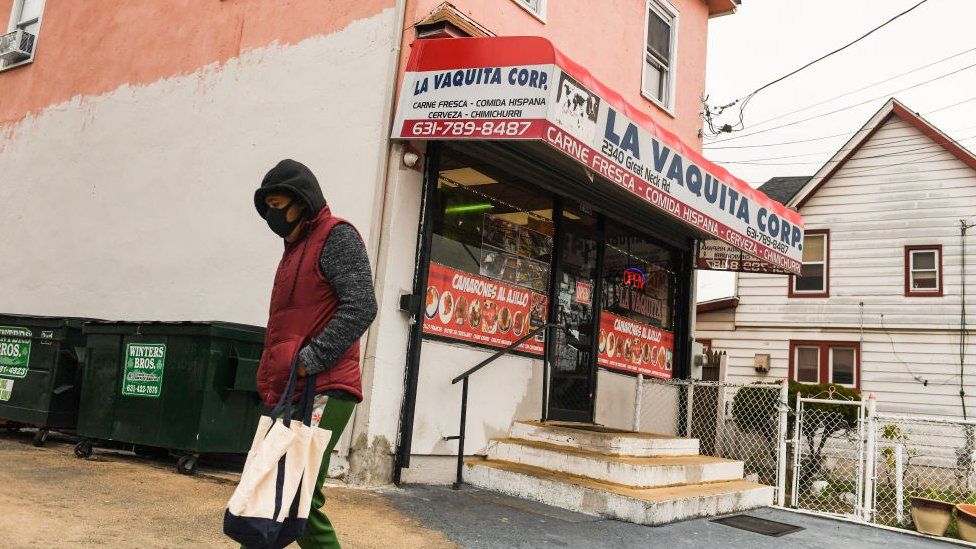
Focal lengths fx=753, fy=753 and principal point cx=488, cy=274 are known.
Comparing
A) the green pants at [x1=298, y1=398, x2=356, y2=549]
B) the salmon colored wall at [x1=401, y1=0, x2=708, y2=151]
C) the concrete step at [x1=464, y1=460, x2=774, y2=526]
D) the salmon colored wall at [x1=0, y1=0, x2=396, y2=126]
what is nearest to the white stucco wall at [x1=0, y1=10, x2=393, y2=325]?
the salmon colored wall at [x1=0, y1=0, x2=396, y2=126]

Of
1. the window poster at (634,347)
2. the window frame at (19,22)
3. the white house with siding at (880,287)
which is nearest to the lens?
the window poster at (634,347)

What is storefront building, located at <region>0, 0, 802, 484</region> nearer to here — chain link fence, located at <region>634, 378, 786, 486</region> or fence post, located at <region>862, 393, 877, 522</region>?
chain link fence, located at <region>634, 378, 786, 486</region>

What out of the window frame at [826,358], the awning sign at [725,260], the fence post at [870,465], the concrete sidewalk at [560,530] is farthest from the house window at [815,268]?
the concrete sidewalk at [560,530]

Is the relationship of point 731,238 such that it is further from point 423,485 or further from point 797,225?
point 423,485

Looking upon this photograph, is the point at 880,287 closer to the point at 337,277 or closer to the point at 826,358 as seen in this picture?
the point at 826,358

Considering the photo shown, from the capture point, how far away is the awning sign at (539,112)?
5949mm

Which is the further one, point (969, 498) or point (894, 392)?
point (894, 392)

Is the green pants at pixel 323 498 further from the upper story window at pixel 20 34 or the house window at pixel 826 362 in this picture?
the house window at pixel 826 362

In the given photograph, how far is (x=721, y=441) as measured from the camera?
428 inches

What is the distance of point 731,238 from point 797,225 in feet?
6.51

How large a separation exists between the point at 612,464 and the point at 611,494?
1.53 ft

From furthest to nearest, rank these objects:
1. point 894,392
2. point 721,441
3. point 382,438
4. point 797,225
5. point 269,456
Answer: point 894,392 → point 721,441 → point 797,225 → point 382,438 → point 269,456

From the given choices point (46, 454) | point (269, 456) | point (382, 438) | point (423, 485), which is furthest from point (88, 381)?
point (269, 456)

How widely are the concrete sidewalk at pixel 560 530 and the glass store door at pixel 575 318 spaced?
84.8 inches
